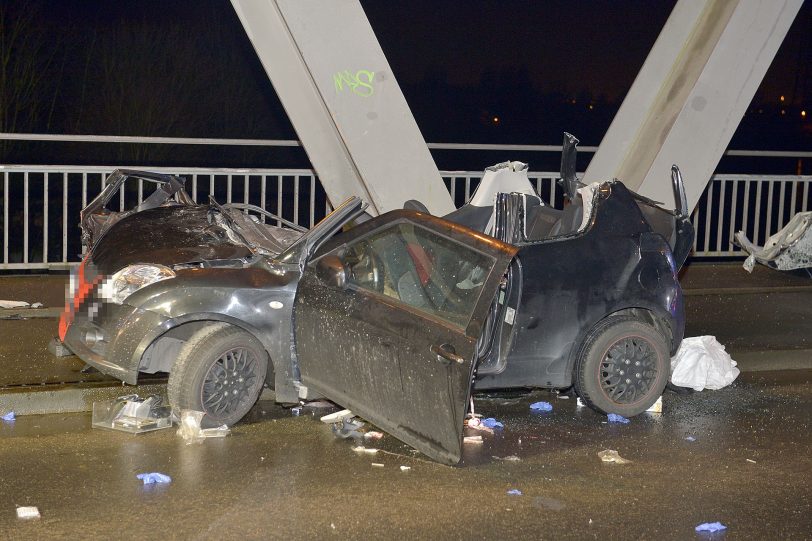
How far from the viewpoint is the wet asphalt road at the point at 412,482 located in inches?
199

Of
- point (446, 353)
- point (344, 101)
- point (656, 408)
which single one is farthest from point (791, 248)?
point (446, 353)

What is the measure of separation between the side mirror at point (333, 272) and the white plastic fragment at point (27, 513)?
83.8 inches

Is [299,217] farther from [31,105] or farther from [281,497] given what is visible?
[31,105]

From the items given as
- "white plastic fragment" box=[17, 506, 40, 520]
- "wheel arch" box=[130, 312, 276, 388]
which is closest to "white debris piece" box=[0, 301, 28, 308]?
"wheel arch" box=[130, 312, 276, 388]

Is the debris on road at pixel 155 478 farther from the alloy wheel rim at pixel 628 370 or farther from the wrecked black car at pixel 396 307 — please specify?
the alloy wheel rim at pixel 628 370

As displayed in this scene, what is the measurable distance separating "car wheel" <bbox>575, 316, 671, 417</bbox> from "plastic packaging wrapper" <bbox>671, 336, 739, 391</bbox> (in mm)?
734

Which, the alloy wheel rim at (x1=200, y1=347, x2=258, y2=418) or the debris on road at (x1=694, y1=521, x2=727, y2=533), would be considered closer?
the debris on road at (x1=694, y1=521, x2=727, y2=533)

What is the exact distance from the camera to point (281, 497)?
543 cm

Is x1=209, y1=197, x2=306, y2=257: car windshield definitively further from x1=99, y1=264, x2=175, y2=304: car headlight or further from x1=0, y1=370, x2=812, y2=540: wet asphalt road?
x1=0, y1=370, x2=812, y2=540: wet asphalt road

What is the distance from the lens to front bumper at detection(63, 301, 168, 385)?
629cm

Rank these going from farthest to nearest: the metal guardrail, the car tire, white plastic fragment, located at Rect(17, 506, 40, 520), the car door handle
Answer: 1. the metal guardrail
2. the car tire
3. the car door handle
4. white plastic fragment, located at Rect(17, 506, 40, 520)

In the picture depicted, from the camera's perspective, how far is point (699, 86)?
34.3 ft

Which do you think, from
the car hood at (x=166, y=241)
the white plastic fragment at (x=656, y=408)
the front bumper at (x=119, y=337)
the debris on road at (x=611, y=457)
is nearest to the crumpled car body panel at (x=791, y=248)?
the white plastic fragment at (x=656, y=408)

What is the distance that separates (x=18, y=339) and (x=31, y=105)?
44.2 feet
